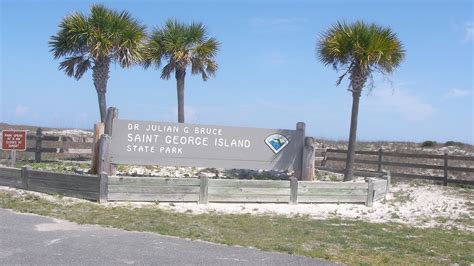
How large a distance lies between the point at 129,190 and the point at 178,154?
2.88m

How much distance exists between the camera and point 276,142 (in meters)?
16.7

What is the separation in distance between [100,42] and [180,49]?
3304mm

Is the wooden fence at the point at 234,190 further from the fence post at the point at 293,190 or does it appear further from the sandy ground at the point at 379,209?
the sandy ground at the point at 379,209

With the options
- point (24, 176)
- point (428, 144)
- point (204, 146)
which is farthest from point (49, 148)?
point (428, 144)

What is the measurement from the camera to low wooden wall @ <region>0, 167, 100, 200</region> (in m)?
13.4

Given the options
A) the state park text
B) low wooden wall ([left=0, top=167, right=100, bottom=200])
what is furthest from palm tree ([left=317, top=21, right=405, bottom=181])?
low wooden wall ([left=0, top=167, right=100, bottom=200])

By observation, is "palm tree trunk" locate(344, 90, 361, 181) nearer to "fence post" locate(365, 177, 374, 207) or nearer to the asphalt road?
"fence post" locate(365, 177, 374, 207)

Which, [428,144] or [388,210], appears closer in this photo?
[388,210]

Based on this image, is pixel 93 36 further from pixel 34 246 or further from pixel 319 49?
pixel 34 246

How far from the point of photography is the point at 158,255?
7973 millimetres

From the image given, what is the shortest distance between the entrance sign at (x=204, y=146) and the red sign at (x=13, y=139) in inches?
115

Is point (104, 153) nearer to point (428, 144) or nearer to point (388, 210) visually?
point (388, 210)

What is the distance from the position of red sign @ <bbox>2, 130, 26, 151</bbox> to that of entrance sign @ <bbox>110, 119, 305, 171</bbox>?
2.93 metres

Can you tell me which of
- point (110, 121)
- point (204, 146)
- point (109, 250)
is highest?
point (110, 121)
